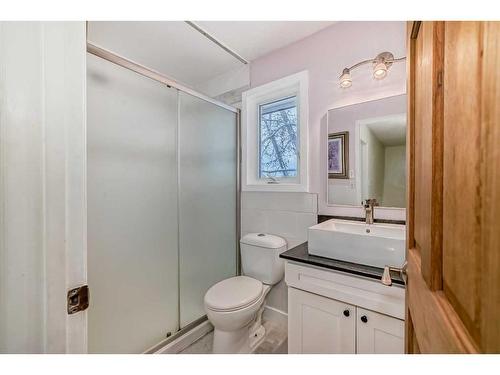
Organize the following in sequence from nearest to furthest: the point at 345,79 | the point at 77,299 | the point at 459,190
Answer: the point at 459,190
the point at 77,299
the point at 345,79

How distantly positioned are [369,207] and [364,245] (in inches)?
15.8

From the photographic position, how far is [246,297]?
144 cm

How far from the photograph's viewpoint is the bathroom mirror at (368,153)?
4.36ft

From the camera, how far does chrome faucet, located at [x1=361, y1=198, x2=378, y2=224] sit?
1389mm

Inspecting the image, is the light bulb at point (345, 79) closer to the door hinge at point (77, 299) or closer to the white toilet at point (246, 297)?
the white toilet at point (246, 297)

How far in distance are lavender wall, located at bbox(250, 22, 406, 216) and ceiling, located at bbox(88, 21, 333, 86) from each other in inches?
3.8

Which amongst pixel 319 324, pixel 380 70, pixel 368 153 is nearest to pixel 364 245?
pixel 319 324

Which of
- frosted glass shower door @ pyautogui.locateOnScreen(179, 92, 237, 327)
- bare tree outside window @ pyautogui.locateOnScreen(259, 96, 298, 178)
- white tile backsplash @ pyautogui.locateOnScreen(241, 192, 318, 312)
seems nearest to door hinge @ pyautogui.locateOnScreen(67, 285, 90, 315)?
frosted glass shower door @ pyautogui.locateOnScreen(179, 92, 237, 327)

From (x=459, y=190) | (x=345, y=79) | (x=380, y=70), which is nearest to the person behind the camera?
(x=459, y=190)

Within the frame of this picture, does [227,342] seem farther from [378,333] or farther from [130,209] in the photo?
[130,209]

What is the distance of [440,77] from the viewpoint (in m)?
0.40
